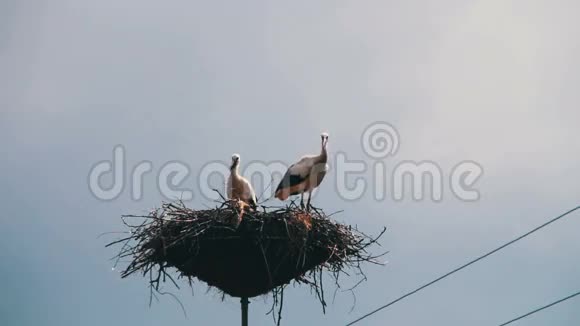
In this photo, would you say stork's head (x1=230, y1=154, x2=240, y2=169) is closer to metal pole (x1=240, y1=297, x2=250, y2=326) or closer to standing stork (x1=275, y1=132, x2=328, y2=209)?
standing stork (x1=275, y1=132, x2=328, y2=209)

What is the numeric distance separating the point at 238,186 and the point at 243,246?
174 cm

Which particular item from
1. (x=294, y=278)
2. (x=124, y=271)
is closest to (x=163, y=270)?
(x=124, y=271)

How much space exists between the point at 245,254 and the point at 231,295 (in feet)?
1.83

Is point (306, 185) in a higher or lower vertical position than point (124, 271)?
higher

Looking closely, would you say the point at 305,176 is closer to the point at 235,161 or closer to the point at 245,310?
the point at 235,161

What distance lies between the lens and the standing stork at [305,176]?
10.7 metres

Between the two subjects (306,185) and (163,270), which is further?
(306,185)

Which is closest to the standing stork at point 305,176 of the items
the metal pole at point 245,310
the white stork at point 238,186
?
the white stork at point 238,186

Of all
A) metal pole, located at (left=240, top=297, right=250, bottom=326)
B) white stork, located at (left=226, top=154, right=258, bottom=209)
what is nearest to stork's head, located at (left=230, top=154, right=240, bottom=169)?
white stork, located at (left=226, top=154, right=258, bottom=209)

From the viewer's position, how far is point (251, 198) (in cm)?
1046

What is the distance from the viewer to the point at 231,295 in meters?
9.26

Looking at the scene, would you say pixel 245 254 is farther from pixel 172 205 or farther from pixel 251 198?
pixel 251 198

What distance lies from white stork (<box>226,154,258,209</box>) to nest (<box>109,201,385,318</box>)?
134 centimetres

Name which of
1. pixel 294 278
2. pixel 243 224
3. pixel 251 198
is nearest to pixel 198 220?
pixel 243 224
